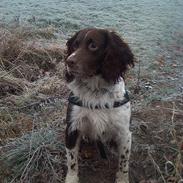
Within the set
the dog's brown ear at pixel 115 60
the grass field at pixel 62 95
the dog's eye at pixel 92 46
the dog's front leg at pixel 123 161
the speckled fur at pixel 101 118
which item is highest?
the dog's eye at pixel 92 46

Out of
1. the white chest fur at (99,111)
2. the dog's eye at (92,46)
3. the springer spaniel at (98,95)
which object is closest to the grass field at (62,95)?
the springer spaniel at (98,95)

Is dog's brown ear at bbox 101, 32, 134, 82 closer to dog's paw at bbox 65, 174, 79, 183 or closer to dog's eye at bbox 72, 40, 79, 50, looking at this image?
dog's eye at bbox 72, 40, 79, 50

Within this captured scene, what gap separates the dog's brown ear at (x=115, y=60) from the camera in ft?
11.6

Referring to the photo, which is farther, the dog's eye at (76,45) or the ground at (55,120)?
the ground at (55,120)

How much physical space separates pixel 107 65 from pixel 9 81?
211cm

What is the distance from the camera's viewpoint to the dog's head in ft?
11.6

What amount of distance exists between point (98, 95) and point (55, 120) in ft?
3.37

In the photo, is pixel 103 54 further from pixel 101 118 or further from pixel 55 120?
pixel 55 120

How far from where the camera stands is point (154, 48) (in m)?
7.22

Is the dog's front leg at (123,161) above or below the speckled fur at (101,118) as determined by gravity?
below

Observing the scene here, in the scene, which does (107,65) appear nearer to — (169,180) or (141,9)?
(169,180)

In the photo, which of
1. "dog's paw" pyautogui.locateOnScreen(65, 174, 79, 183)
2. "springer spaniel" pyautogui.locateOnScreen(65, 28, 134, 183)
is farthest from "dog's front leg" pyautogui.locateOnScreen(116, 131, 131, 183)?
"dog's paw" pyautogui.locateOnScreen(65, 174, 79, 183)

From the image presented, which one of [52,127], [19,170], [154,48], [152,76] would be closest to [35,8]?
[154,48]

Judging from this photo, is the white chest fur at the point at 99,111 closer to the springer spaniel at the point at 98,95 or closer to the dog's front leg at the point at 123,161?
the springer spaniel at the point at 98,95
